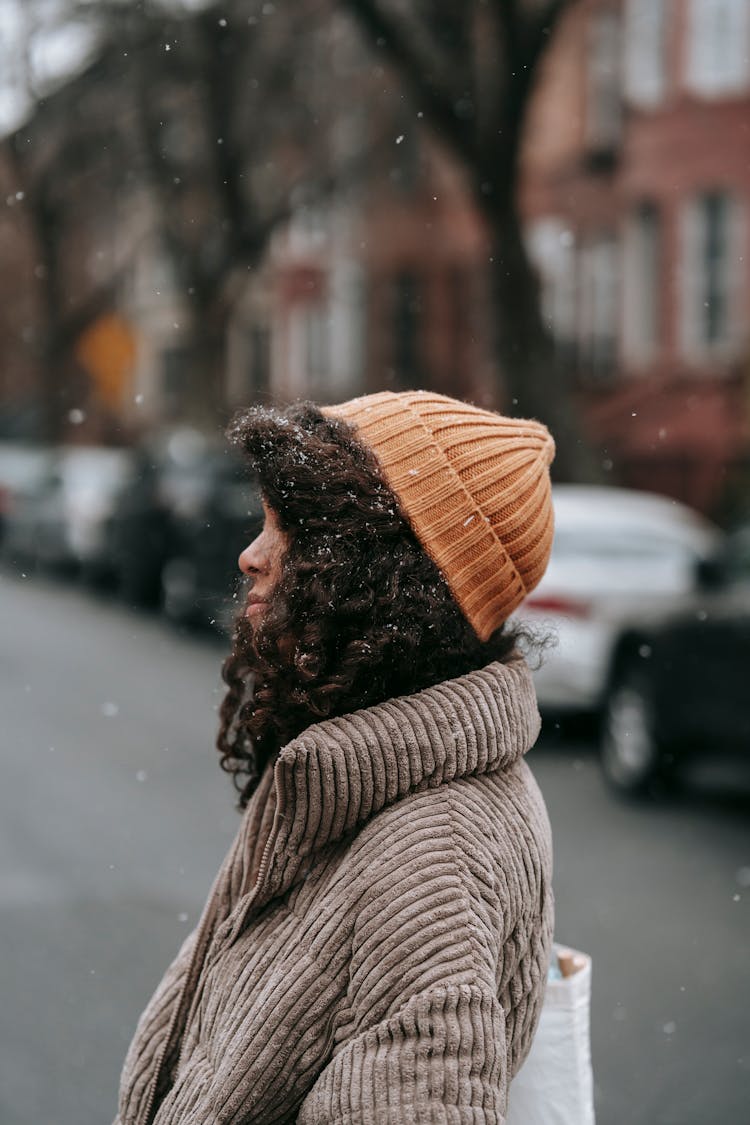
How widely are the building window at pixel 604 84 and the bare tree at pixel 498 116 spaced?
1062 cm

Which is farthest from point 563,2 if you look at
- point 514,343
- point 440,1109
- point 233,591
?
point 440,1109

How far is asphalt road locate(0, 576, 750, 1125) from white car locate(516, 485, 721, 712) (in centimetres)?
50

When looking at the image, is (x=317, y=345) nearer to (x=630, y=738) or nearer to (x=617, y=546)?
(x=617, y=546)

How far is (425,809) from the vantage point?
1762 millimetres

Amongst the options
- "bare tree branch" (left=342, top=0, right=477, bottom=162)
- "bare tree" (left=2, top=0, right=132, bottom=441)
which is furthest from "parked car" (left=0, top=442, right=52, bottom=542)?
"bare tree branch" (left=342, top=0, right=477, bottom=162)

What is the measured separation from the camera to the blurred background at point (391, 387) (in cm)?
545

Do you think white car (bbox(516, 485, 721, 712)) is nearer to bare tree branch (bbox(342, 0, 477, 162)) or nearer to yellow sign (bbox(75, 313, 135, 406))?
bare tree branch (bbox(342, 0, 477, 162))

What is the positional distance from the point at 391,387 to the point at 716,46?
798 centimetres

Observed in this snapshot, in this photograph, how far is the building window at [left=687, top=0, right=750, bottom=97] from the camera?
74.4 feet

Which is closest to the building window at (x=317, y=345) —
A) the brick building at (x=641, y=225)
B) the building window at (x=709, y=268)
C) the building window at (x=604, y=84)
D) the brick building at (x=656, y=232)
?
the brick building at (x=641, y=225)

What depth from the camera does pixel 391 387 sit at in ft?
69.3

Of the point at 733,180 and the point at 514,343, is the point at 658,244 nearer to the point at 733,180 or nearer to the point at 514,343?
the point at 733,180

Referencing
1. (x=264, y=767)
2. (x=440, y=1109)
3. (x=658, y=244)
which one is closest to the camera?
(x=440, y=1109)

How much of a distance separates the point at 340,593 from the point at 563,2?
37.8 ft
